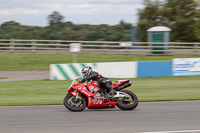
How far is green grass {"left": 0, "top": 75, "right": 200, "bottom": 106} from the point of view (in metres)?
12.8

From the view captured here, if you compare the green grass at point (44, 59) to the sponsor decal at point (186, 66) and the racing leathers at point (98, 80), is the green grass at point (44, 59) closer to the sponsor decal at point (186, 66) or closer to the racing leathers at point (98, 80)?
the sponsor decal at point (186, 66)

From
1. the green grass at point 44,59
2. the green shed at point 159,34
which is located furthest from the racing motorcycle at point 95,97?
the green shed at point 159,34

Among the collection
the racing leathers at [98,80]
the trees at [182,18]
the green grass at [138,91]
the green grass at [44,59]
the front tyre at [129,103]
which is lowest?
the green grass at [138,91]

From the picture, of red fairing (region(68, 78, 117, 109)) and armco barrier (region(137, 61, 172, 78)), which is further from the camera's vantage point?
armco barrier (region(137, 61, 172, 78))

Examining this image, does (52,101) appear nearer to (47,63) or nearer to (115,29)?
(47,63)

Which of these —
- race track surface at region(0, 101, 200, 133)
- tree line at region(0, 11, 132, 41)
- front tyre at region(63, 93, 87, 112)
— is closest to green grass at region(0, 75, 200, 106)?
race track surface at region(0, 101, 200, 133)

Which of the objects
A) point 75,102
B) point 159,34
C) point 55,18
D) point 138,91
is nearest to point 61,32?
point 55,18

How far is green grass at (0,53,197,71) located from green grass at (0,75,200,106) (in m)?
9.90

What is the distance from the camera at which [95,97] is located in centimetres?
1020

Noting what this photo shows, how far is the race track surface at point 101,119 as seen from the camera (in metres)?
7.88

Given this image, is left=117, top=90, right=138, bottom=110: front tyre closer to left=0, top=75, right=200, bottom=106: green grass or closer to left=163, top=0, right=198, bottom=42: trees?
left=0, top=75, right=200, bottom=106: green grass

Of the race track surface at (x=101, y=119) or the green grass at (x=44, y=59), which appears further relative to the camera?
the green grass at (x=44, y=59)

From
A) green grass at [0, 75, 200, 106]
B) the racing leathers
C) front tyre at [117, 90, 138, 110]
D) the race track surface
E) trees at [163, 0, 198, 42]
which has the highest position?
trees at [163, 0, 198, 42]

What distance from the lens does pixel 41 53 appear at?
3362cm
